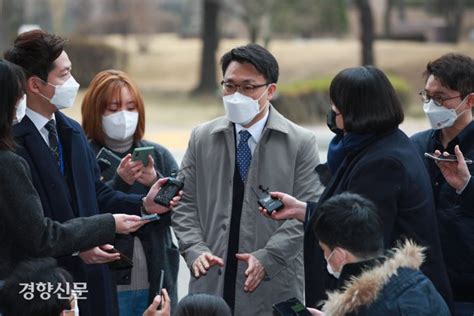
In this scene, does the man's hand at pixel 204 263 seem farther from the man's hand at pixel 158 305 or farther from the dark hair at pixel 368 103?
the dark hair at pixel 368 103

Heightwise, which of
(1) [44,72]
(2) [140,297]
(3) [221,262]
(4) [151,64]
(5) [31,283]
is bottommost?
(4) [151,64]

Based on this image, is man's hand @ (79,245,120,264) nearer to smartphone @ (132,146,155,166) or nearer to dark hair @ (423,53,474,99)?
smartphone @ (132,146,155,166)

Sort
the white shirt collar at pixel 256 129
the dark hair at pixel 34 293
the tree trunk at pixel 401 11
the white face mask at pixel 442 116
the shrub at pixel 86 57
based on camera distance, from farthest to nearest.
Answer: the tree trunk at pixel 401 11 < the shrub at pixel 86 57 < the white shirt collar at pixel 256 129 < the white face mask at pixel 442 116 < the dark hair at pixel 34 293

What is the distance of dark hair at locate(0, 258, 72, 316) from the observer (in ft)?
10.5

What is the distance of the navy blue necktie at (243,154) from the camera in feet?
14.8

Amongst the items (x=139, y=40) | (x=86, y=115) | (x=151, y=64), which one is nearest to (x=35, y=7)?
(x=139, y=40)

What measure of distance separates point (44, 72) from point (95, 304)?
3.47 ft

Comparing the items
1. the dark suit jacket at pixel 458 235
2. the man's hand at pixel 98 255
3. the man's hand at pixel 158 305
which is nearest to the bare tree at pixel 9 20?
the man's hand at pixel 98 255

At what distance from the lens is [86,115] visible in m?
4.98

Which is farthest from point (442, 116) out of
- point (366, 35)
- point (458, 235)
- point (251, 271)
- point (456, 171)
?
point (366, 35)

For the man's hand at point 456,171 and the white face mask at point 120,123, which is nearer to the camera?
the man's hand at point 456,171

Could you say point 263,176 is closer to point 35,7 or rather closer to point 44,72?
point 44,72

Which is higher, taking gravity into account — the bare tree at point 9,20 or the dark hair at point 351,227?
the dark hair at point 351,227

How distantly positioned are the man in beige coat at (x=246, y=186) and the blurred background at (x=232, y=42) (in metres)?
10.4
